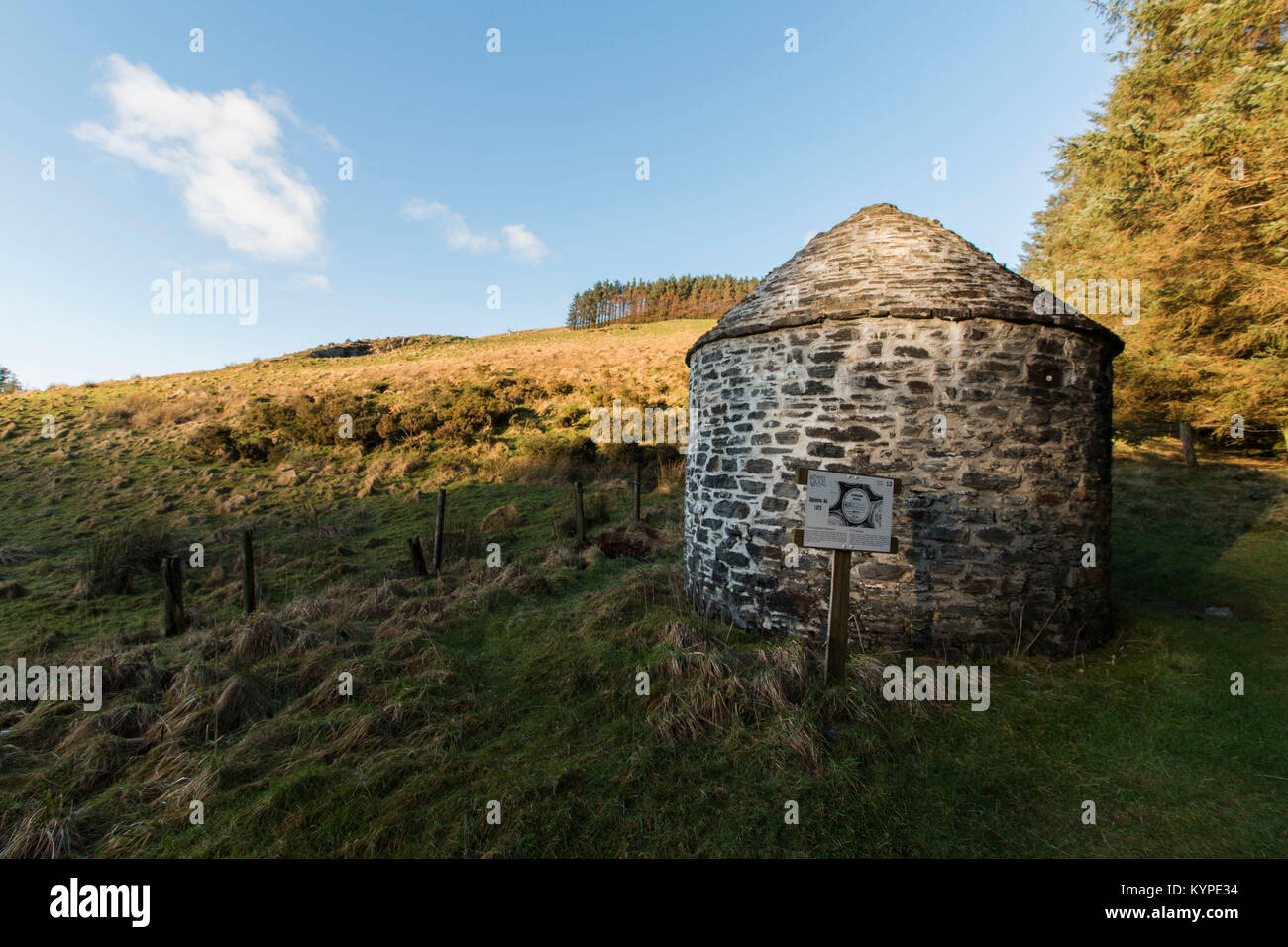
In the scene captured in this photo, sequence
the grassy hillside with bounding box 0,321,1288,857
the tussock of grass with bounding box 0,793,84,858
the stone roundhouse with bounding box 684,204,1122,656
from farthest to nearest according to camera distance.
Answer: the stone roundhouse with bounding box 684,204,1122,656, the grassy hillside with bounding box 0,321,1288,857, the tussock of grass with bounding box 0,793,84,858

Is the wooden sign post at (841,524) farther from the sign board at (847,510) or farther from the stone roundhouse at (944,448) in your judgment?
the stone roundhouse at (944,448)

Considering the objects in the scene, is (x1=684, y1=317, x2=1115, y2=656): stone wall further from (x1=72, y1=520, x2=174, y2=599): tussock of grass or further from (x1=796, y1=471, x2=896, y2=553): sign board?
(x1=72, y1=520, x2=174, y2=599): tussock of grass

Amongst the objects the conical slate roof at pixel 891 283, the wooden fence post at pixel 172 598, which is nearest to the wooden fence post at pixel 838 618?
the conical slate roof at pixel 891 283

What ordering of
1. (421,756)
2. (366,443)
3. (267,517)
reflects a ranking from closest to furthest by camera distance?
Answer: (421,756) < (267,517) < (366,443)

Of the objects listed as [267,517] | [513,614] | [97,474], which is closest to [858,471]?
[513,614]

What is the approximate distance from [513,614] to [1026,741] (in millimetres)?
5878

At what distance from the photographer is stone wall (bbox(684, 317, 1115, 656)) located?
546 centimetres

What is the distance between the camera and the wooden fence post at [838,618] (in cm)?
470

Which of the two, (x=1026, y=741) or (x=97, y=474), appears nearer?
(x=1026, y=741)

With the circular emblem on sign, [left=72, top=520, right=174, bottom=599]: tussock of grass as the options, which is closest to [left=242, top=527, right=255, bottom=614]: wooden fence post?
[left=72, top=520, right=174, bottom=599]: tussock of grass

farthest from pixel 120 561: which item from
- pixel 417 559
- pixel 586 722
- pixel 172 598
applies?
pixel 586 722

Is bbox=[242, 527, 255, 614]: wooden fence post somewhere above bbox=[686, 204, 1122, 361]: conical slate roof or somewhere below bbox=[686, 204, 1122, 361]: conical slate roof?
below
